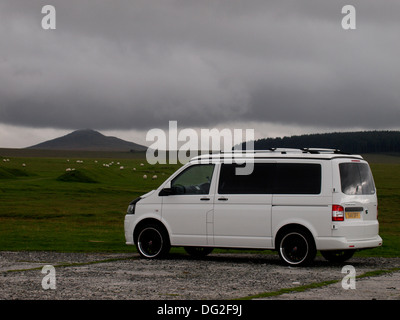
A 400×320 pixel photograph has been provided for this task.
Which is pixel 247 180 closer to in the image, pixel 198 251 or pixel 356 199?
pixel 356 199

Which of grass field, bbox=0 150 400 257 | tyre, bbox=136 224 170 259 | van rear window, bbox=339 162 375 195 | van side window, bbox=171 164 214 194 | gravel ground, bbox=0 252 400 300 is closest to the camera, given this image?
gravel ground, bbox=0 252 400 300

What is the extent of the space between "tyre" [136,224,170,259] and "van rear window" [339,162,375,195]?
4477 millimetres

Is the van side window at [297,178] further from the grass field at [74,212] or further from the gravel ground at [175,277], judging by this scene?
the grass field at [74,212]

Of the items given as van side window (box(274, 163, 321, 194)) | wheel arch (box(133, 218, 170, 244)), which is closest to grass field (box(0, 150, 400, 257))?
wheel arch (box(133, 218, 170, 244))

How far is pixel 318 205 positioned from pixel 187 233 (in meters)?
3.26

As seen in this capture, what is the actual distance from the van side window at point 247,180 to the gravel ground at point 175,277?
1.70 meters

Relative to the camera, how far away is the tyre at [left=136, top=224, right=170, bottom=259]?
56.3 feet

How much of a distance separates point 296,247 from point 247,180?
6.35 ft

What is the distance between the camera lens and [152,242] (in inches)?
683

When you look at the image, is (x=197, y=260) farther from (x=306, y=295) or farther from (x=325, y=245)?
(x=306, y=295)

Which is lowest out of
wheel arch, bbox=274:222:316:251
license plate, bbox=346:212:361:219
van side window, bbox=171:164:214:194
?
wheel arch, bbox=274:222:316:251

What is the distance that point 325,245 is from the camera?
15367 millimetres

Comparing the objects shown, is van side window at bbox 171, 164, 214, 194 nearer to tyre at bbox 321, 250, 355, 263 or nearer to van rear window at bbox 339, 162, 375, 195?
van rear window at bbox 339, 162, 375, 195
